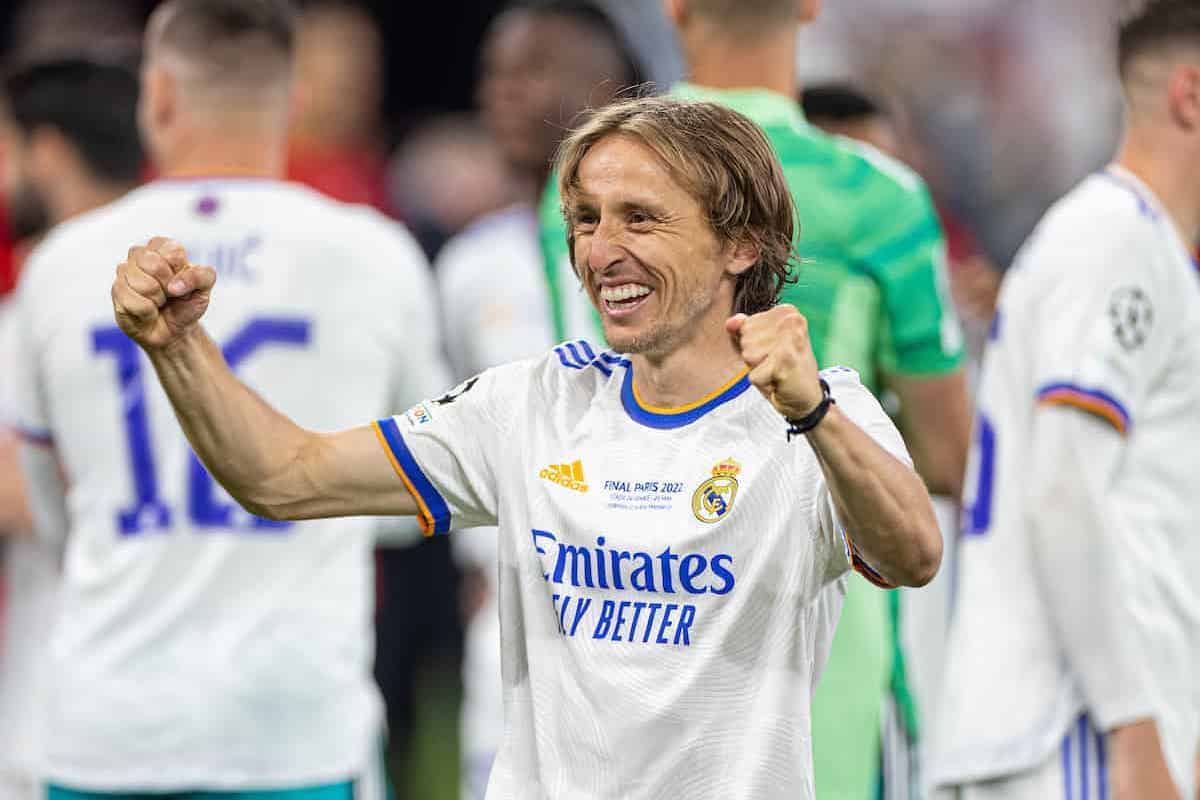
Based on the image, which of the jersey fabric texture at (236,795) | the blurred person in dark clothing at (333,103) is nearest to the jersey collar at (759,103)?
the jersey fabric texture at (236,795)

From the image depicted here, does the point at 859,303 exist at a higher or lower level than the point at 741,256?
higher

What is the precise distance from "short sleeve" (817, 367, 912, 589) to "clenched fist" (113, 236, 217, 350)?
1.02m

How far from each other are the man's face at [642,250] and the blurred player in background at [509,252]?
10.9ft

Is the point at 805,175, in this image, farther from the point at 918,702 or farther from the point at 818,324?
the point at 918,702

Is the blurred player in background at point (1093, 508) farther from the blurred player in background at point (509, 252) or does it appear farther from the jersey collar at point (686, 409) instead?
the blurred player in background at point (509, 252)

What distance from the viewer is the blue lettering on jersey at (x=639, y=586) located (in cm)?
348

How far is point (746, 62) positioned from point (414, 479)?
65.4 inches

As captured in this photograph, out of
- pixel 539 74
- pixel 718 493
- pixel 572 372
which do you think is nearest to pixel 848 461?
pixel 718 493

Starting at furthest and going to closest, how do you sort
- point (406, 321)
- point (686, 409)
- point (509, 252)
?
point (509, 252)
point (406, 321)
point (686, 409)

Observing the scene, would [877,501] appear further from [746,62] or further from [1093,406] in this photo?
[746,62]

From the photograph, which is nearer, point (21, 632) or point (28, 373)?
point (28, 373)

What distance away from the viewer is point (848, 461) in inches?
125

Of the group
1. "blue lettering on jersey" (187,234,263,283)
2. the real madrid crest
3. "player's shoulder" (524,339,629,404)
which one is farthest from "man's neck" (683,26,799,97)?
the real madrid crest

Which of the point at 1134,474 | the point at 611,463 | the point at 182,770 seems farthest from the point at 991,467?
the point at 182,770
